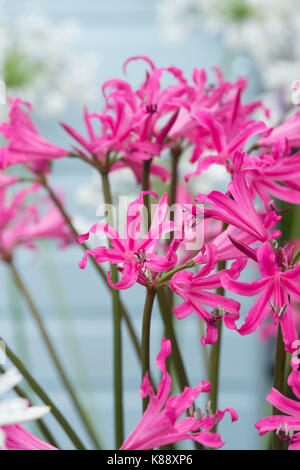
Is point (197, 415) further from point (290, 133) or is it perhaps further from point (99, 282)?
point (99, 282)

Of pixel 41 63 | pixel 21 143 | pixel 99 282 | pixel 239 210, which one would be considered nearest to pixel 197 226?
pixel 239 210

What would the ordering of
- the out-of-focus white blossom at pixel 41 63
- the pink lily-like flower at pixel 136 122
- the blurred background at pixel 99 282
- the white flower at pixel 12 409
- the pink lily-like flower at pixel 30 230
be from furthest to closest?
the blurred background at pixel 99 282
the out-of-focus white blossom at pixel 41 63
the pink lily-like flower at pixel 30 230
the pink lily-like flower at pixel 136 122
the white flower at pixel 12 409

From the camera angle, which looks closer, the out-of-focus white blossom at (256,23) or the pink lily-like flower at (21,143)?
the pink lily-like flower at (21,143)

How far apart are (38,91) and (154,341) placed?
582 millimetres

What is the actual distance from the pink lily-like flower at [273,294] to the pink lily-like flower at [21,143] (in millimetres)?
124

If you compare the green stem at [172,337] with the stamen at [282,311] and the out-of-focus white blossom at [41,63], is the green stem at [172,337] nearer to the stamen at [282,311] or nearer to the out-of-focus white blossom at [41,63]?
the stamen at [282,311]

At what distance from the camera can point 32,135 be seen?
0.89ft

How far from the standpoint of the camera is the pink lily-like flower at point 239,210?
0.60ft

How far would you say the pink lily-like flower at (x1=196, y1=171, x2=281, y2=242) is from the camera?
0.18 m

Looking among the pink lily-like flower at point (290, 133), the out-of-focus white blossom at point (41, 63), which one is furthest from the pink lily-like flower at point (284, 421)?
the out-of-focus white blossom at point (41, 63)

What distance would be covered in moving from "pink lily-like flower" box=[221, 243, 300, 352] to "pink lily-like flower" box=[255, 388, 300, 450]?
0.06 feet

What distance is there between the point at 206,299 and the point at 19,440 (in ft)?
A: 0.24

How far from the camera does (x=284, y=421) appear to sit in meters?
0.18
